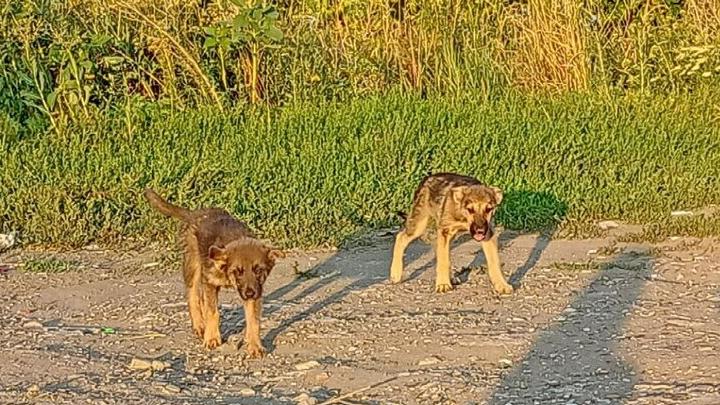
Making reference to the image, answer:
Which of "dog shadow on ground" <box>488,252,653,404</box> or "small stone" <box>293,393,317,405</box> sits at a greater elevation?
"small stone" <box>293,393,317,405</box>

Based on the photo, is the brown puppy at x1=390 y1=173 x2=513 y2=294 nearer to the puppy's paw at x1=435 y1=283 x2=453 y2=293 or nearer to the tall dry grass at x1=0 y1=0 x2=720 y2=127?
the puppy's paw at x1=435 y1=283 x2=453 y2=293

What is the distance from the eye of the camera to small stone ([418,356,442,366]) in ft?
22.5

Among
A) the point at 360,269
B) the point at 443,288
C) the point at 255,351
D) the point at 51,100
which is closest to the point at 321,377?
the point at 255,351

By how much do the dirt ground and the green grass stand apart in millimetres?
557

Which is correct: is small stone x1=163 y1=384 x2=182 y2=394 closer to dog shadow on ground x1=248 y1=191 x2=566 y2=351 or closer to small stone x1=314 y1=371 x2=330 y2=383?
small stone x1=314 y1=371 x2=330 y2=383

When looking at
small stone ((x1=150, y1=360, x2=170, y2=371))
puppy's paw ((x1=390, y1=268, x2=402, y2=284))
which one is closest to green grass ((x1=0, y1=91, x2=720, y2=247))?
puppy's paw ((x1=390, y1=268, x2=402, y2=284))

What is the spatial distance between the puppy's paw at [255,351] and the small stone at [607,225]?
4.17 m

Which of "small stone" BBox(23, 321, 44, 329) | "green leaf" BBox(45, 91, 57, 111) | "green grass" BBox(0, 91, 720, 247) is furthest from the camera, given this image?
"green leaf" BBox(45, 91, 57, 111)

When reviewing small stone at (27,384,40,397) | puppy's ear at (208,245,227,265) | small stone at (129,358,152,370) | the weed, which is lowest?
the weed

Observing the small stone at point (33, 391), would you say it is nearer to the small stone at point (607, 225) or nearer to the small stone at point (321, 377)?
the small stone at point (321, 377)

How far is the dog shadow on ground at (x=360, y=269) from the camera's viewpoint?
8.35 m

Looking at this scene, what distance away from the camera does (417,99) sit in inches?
536

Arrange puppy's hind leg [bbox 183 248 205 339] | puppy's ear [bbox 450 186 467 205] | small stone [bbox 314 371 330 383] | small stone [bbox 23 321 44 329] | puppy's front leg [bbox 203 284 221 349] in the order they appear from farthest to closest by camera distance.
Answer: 1. puppy's ear [bbox 450 186 467 205]
2. small stone [bbox 23 321 44 329]
3. puppy's hind leg [bbox 183 248 205 339]
4. puppy's front leg [bbox 203 284 221 349]
5. small stone [bbox 314 371 330 383]

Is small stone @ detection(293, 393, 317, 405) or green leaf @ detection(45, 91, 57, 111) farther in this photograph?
green leaf @ detection(45, 91, 57, 111)
